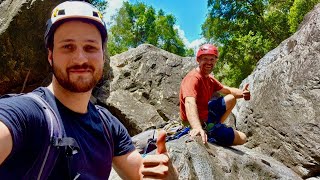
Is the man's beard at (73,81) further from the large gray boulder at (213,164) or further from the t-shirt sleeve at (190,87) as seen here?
the t-shirt sleeve at (190,87)

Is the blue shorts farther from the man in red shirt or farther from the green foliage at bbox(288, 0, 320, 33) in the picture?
the green foliage at bbox(288, 0, 320, 33)

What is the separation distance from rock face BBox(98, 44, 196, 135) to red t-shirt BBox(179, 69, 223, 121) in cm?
555

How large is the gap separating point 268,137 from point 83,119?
7.11 m

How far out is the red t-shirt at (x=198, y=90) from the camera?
20.3 ft

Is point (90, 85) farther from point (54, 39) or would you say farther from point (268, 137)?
point (268, 137)

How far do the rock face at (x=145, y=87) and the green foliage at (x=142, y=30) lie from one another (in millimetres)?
19850

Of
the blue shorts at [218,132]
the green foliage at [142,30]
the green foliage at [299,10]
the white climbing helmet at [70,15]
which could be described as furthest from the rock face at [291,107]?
the green foliage at [142,30]

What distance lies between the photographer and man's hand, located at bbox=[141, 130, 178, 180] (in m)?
1.84

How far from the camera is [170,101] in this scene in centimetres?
1284

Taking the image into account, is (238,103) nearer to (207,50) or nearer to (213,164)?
(207,50)

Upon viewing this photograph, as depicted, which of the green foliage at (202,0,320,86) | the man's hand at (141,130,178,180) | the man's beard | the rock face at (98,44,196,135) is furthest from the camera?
the green foliage at (202,0,320,86)

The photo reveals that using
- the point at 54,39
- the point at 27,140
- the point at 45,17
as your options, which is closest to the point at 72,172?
the point at 27,140

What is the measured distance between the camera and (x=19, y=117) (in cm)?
168

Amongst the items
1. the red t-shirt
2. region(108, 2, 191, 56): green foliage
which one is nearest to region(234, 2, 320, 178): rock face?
the red t-shirt
